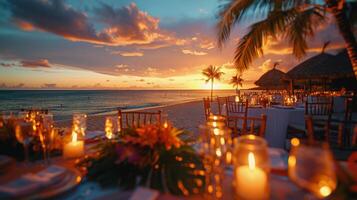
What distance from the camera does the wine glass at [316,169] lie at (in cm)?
62

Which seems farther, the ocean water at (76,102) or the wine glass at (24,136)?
the ocean water at (76,102)

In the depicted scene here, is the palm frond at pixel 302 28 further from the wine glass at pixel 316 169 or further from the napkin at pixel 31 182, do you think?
the napkin at pixel 31 182

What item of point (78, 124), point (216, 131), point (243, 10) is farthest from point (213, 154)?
point (243, 10)

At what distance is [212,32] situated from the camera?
5051 mm

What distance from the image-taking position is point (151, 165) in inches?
37.2

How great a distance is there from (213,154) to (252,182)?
0.65ft

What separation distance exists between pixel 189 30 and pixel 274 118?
6845 millimetres

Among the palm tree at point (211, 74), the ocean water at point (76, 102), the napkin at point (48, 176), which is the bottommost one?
the ocean water at point (76, 102)

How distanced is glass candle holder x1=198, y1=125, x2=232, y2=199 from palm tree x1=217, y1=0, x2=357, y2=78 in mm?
4060

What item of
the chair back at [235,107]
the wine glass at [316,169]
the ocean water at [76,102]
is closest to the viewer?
the wine glass at [316,169]

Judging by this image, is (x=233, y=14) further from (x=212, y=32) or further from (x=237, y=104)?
(x=237, y=104)

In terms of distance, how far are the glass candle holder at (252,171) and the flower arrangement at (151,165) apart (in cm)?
20

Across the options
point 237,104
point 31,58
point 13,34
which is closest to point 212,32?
point 237,104

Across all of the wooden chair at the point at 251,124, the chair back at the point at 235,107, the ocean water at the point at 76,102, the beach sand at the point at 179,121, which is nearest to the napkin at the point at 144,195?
the wooden chair at the point at 251,124
